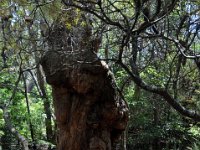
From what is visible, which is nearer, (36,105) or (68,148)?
(68,148)

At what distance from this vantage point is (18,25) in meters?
7.52

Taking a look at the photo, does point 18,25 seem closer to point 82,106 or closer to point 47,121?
point 82,106

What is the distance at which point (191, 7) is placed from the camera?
22.0 feet

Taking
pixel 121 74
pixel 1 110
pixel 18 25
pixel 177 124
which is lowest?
pixel 177 124

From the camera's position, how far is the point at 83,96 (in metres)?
6.59

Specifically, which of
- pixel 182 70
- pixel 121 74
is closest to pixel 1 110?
pixel 121 74

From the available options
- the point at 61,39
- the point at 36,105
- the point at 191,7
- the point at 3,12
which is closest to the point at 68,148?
the point at 61,39

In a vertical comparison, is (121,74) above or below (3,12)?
below

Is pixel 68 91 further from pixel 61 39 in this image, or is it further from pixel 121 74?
pixel 121 74

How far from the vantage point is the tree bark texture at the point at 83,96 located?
21.0ft

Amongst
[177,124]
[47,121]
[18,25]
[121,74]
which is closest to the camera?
[18,25]

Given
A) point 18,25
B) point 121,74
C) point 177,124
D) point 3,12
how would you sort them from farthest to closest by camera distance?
1. point 177,124
2. point 121,74
3. point 18,25
4. point 3,12

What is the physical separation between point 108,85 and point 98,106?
40 cm

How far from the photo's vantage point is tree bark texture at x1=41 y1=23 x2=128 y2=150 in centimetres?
639
